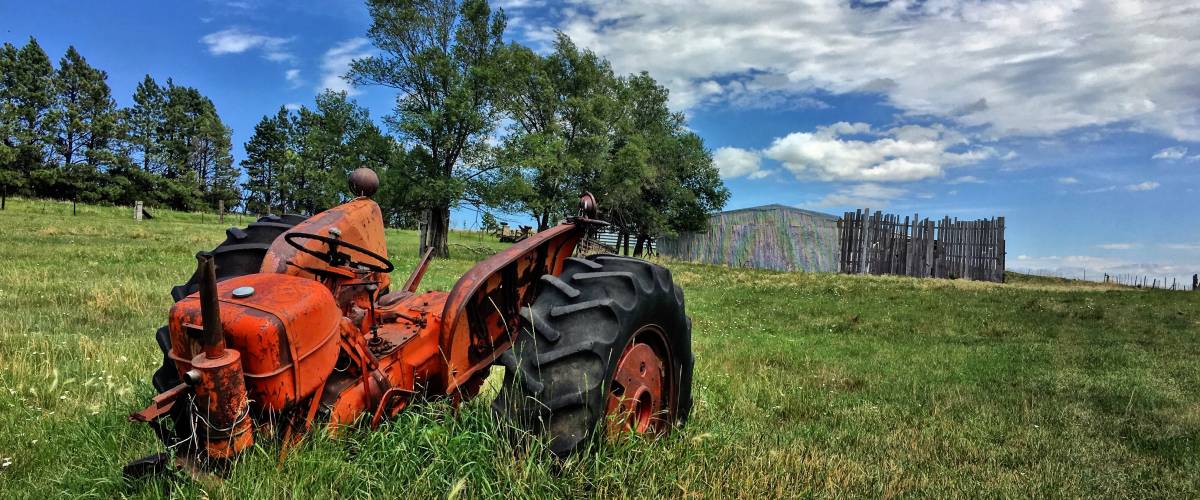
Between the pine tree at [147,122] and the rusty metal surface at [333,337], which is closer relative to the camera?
the rusty metal surface at [333,337]

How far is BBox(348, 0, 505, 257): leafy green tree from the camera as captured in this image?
26.6 meters

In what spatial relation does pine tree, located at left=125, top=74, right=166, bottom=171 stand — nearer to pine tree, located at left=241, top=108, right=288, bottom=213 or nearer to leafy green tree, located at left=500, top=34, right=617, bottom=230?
pine tree, located at left=241, top=108, right=288, bottom=213

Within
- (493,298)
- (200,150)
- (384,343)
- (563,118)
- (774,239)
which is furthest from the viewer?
(200,150)

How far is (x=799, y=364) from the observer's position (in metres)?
7.65

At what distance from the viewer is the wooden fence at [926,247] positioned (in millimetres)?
25828

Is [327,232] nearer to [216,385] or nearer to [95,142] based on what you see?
[216,385]

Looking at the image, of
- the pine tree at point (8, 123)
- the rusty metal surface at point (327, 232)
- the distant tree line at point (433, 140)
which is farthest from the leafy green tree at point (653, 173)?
the pine tree at point (8, 123)

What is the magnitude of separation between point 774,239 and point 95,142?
5527 centimetres

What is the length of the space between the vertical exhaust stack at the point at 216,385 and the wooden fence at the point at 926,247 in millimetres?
27484

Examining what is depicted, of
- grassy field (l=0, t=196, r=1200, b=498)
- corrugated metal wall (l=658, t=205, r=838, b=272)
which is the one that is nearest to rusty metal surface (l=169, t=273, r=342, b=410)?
grassy field (l=0, t=196, r=1200, b=498)

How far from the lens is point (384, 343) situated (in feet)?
10.2

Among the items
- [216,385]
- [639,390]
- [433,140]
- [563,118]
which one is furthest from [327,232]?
[563,118]

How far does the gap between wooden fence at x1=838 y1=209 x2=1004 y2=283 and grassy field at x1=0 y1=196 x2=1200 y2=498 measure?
46.9 ft

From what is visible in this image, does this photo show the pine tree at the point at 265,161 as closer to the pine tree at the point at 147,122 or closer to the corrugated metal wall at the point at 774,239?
the pine tree at the point at 147,122
